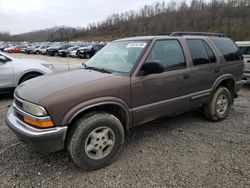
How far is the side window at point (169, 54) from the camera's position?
338 centimetres

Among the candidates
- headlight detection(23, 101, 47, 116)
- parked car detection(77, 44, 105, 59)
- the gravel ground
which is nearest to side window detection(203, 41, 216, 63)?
the gravel ground

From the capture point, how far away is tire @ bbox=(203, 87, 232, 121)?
429 cm

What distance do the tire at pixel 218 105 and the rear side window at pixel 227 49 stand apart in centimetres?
69

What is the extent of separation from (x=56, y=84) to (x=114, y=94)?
2.50 ft

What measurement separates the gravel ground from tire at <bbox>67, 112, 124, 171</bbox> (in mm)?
147

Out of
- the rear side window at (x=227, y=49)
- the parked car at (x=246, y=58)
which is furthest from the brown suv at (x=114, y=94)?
the parked car at (x=246, y=58)

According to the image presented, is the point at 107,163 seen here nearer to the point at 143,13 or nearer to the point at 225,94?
the point at 225,94

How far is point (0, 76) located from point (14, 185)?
417 cm

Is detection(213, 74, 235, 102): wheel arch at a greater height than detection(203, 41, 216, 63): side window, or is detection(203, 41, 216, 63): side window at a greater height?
detection(203, 41, 216, 63): side window

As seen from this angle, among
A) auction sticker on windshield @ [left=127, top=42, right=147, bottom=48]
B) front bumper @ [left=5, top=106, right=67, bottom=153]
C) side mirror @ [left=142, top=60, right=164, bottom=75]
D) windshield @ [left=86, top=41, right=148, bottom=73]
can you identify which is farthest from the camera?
auction sticker on windshield @ [left=127, top=42, right=147, bottom=48]

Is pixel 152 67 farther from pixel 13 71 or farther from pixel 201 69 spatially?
pixel 13 71

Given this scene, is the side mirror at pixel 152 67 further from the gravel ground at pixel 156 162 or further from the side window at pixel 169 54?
the gravel ground at pixel 156 162

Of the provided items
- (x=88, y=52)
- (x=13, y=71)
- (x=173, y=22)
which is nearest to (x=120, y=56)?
(x=13, y=71)

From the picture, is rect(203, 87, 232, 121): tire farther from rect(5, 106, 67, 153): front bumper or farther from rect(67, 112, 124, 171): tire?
rect(5, 106, 67, 153): front bumper
